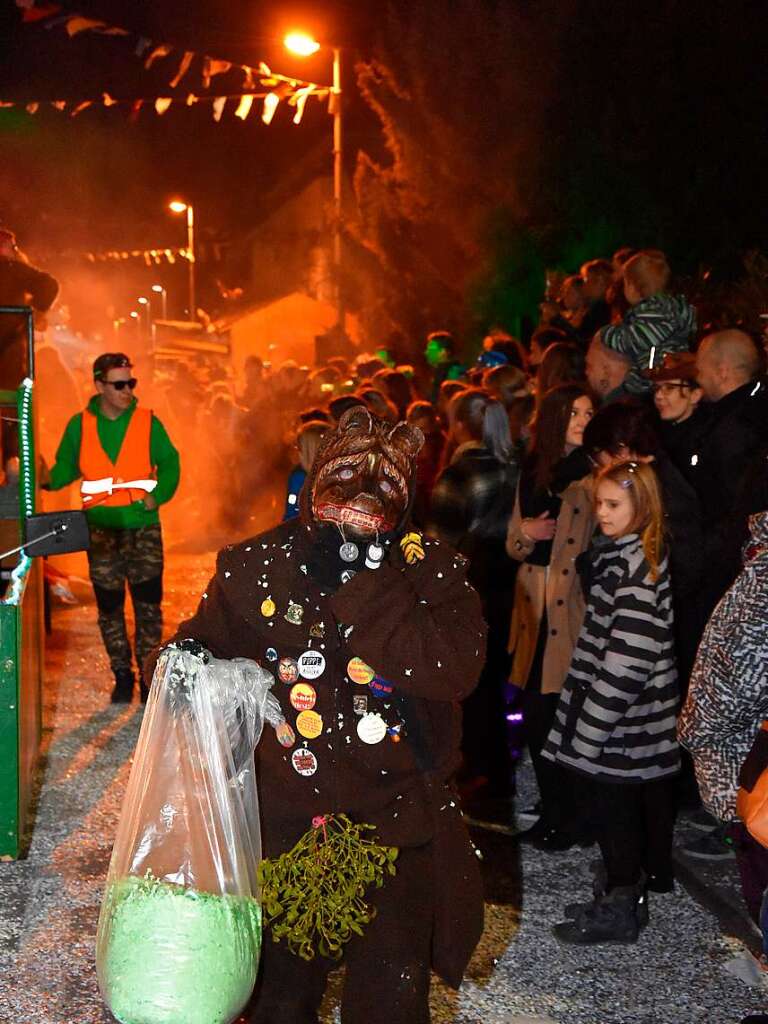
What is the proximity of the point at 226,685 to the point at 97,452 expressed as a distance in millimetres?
4771

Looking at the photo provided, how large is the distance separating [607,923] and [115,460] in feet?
14.0

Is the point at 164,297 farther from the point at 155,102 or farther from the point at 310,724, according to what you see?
the point at 310,724

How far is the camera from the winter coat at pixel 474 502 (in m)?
6.04

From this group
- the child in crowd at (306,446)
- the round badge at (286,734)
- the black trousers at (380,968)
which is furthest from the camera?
the child in crowd at (306,446)

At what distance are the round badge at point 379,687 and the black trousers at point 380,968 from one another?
1.32ft

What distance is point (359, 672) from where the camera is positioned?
10.1ft

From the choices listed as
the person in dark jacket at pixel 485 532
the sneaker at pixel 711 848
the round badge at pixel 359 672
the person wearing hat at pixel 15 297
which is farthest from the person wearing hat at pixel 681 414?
the person wearing hat at pixel 15 297

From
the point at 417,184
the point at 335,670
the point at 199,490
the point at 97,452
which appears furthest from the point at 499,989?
the point at 417,184

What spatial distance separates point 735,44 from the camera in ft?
36.7

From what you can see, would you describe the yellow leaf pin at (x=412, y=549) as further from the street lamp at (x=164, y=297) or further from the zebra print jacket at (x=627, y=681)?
the street lamp at (x=164, y=297)

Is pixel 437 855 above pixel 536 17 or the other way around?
the other way around

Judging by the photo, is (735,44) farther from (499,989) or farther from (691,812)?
(499,989)

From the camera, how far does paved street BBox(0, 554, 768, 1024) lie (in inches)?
158

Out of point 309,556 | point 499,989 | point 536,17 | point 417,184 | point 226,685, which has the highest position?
point 536,17
